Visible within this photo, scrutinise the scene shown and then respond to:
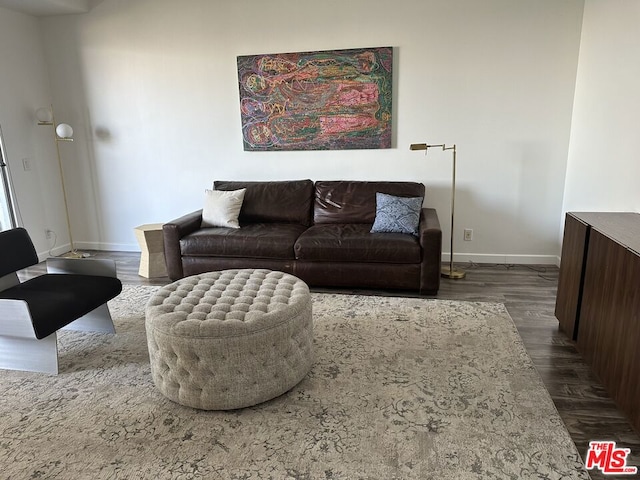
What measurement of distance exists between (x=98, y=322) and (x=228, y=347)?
1.48 meters

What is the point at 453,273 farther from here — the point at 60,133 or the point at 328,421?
the point at 60,133

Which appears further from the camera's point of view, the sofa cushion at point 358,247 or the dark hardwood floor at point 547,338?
the sofa cushion at point 358,247

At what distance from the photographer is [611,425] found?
2004 millimetres

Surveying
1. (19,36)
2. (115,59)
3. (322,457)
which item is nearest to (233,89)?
(115,59)

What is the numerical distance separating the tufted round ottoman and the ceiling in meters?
3.63

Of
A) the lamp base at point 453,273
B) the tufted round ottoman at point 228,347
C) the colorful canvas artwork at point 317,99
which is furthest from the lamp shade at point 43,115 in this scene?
the lamp base at point 453,273

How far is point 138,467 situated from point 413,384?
4.44 ft

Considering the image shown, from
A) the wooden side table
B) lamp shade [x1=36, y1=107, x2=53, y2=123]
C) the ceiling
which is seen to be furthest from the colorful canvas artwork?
lamp shade [x1=36, y1=107, x2=53, y2=123]

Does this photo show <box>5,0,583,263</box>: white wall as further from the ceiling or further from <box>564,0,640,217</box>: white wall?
<box>564,0,640,217</box>: white wall

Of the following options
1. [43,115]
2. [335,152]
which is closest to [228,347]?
[335,152]

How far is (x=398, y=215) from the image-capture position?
3.76 m

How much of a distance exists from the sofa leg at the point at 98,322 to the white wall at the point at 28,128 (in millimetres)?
2265

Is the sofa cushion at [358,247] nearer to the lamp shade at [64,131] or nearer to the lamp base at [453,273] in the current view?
the lamp base at [453,273]

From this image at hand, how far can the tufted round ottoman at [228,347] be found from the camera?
81.0 inches
